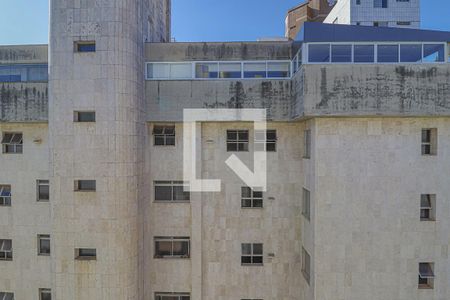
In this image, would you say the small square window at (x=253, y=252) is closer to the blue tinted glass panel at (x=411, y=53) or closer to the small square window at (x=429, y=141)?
Answer: the small square window at (x=429, y=141)

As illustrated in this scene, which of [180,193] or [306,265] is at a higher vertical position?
[180,193]

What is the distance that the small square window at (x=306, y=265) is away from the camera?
38.3 ft

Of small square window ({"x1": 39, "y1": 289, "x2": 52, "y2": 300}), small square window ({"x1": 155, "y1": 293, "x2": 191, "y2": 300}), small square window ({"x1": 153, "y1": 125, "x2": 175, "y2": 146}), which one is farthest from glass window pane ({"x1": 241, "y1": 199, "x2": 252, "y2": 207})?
small square window ({"x1": 39, "y1": 289, "x2": 52, "y2": 300})

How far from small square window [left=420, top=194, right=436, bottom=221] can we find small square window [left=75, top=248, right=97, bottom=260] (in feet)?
45.6

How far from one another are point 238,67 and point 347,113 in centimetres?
542

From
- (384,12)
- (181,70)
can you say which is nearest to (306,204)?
(181,70)

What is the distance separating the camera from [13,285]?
516 inches

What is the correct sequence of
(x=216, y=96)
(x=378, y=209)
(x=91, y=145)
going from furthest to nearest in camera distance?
(x=216, y=96) → (x=91, y=145) → (x=378, y=209)

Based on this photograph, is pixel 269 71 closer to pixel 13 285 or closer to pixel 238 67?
pixel 238 67

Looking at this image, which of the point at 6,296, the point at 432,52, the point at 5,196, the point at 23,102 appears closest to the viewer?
the point at 432,52

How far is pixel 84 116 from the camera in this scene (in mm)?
11320

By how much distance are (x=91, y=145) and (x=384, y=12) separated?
3764 cm

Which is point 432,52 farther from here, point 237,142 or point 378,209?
point 237,142

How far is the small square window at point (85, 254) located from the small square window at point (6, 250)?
472cm
